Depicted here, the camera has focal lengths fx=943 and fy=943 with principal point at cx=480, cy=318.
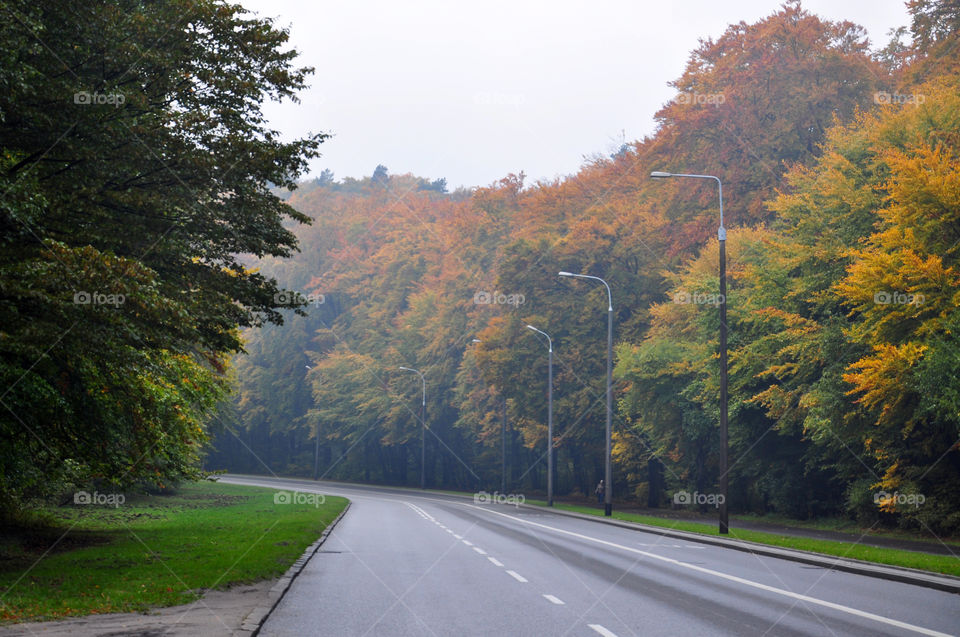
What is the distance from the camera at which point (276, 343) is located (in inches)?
3674

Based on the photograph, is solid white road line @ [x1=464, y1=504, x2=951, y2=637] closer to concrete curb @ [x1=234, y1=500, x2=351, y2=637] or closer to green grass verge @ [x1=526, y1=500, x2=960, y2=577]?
green grass verge @ [x1=526, y1=500, x2=960, y2=577]

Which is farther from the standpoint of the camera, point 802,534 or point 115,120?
point 802,534

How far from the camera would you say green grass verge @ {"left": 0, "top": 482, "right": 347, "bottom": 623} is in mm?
11672

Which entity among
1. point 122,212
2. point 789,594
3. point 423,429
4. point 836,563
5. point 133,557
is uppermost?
point 122,212

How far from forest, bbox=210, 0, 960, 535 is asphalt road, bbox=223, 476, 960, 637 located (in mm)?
6499

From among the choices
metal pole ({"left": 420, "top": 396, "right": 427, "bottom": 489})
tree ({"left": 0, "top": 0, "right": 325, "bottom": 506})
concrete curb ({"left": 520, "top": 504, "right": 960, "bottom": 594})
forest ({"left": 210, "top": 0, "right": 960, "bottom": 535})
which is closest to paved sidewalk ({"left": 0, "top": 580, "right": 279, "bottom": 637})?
tree ({"left": 0, "top": 0, "right": 325, "bottom": 506})

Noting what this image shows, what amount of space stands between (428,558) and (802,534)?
15217mm

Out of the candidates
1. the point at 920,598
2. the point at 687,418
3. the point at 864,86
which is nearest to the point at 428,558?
the point at 920,598

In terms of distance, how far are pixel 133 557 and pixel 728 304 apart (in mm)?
26161

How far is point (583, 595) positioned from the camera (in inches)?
504

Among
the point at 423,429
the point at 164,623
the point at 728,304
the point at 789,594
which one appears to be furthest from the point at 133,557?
the point at 423,429

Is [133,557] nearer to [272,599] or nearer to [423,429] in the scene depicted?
[272,599]

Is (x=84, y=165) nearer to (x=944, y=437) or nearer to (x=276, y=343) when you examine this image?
(x=944, y=437)

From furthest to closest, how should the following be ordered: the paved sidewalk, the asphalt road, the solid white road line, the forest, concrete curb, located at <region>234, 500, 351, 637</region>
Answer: the forest → the solid white road line → the asphalt road → concrete curb, located at <region>234, 500, 351, 637</region> → the paved sidewalk
